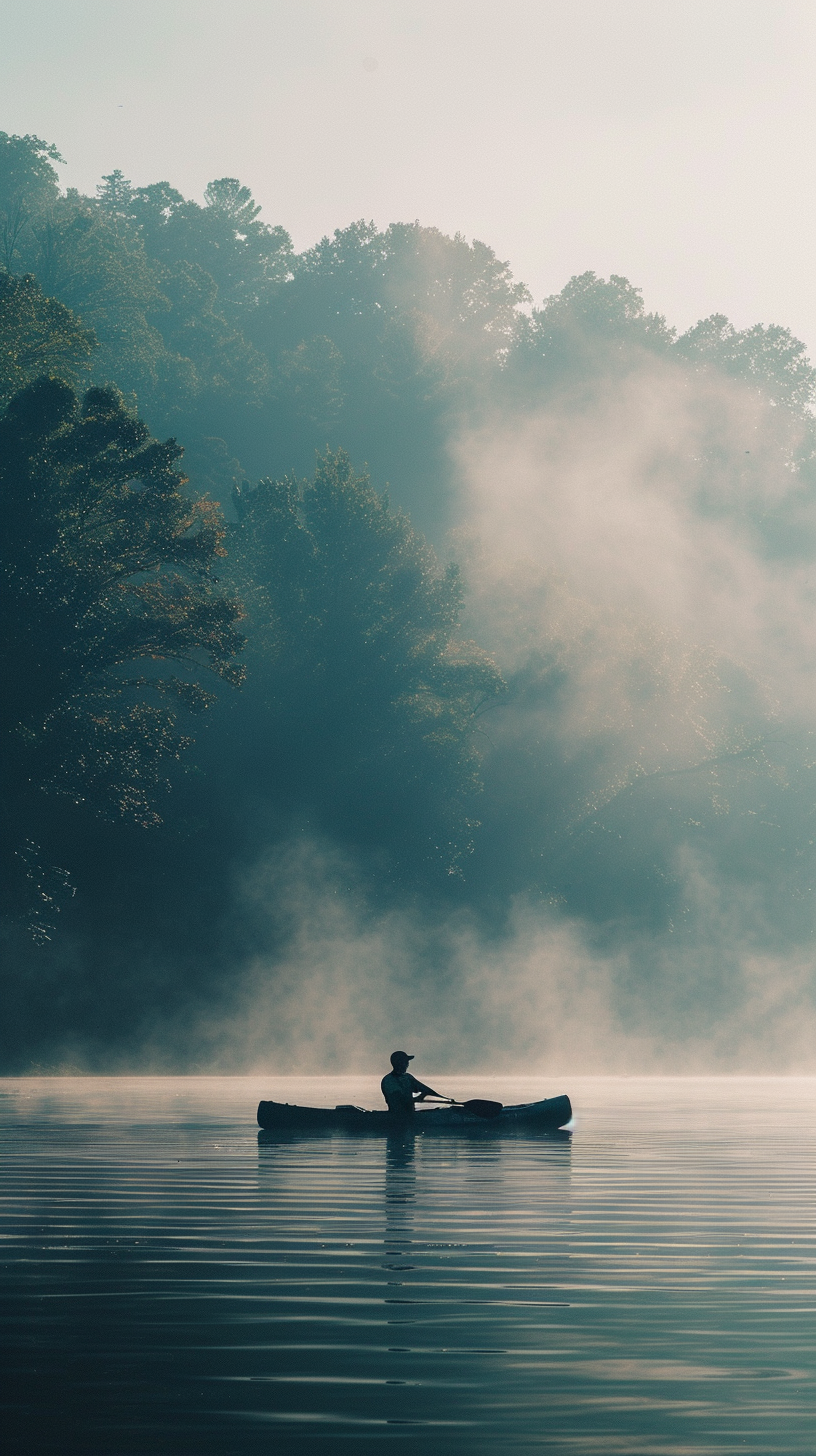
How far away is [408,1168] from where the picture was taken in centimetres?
2409

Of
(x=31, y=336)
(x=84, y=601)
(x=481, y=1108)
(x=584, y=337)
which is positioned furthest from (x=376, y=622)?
(x=584, y=337)

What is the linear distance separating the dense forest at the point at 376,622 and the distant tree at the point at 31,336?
0.38 feet

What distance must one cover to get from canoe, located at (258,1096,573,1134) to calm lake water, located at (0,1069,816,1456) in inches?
146

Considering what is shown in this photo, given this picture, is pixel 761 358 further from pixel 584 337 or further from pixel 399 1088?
pixel 399 1088

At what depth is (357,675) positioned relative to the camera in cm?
6900

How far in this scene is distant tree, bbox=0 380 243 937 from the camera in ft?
169

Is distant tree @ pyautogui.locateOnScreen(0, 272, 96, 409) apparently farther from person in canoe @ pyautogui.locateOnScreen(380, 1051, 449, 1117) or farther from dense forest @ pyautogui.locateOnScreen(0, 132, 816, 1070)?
person in canoe @ pyautogui.locateOnScreen(380, 1051, 449, 1117)

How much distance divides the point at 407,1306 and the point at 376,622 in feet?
195

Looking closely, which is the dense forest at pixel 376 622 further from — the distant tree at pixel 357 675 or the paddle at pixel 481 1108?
the paddle at pixel 481 1108

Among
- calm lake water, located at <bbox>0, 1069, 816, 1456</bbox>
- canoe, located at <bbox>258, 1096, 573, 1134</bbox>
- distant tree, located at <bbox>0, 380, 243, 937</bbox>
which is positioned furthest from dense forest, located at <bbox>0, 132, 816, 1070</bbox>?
calm lake water, located at <bbox>0, 1069, 816, 1456</bbox>

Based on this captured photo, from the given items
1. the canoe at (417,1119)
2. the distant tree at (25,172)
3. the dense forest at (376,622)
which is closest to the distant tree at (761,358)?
the dense forest at (376,622)

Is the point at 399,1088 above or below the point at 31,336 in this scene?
below

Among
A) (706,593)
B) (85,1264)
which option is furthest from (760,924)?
(85,1264)

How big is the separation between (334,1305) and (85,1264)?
2489mm
